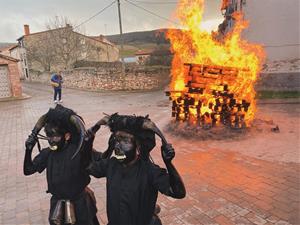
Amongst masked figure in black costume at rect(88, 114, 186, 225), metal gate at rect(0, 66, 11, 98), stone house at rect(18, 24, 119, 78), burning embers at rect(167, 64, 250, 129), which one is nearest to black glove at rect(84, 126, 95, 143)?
masked figure in black costume at rect(88, 114, 186, 225)

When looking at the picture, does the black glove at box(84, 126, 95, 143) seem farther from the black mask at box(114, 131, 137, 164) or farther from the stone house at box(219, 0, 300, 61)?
the stone house at box(219, 0, 300, 61)

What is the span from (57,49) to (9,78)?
16104 mm

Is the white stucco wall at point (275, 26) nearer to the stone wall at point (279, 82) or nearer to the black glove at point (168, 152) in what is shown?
the stone wall at point (279, 82)

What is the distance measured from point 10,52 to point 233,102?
50581 millimetres

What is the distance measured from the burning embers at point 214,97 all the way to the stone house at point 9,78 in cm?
1726

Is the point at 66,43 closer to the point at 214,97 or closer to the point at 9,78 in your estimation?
the point at 9,78

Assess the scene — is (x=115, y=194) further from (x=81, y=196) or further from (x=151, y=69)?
(x=151, y=69)

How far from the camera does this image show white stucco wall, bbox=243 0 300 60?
1330 centimetres

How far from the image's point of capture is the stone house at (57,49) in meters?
34.7

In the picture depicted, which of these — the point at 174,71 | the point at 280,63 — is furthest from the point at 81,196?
the point at 280,63

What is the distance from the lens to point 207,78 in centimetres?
786

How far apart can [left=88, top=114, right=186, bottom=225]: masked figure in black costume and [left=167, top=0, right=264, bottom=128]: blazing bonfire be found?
19.0ft

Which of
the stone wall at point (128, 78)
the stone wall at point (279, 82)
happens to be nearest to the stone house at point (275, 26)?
the stone wall at point (279, 82)

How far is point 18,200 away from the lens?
15.8 feet
